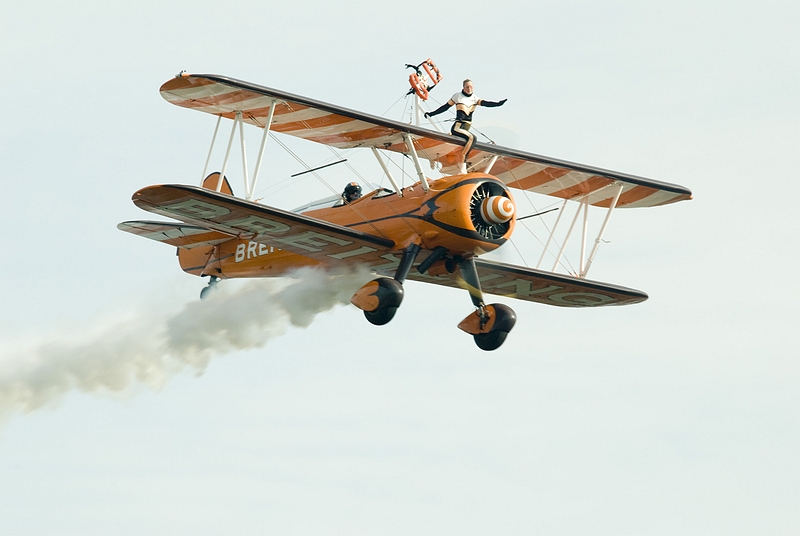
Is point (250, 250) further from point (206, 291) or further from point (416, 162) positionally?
point (416, 162)

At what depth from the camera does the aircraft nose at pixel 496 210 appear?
1895 centimetres

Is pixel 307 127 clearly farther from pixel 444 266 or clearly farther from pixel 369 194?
pixel 444 266

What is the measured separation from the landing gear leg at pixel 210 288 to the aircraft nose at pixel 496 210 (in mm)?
6070

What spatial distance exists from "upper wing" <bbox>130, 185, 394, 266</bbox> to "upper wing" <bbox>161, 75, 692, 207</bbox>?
5.10 ft

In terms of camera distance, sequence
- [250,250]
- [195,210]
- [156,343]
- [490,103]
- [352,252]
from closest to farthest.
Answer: [195,210]
[352,252]
[490,103]
[250,250]
[156,343]

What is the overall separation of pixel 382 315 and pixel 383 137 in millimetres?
2888

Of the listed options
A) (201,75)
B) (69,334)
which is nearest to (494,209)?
(201,75)

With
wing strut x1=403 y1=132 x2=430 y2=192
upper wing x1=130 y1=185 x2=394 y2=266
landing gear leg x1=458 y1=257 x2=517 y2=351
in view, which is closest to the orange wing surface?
upper wing x1=130 y1=185 x2=394 y2=266

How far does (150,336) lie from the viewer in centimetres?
2308

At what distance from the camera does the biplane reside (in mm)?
18953

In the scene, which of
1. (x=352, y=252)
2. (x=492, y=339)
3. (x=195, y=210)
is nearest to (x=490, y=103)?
(x=352, y=252)

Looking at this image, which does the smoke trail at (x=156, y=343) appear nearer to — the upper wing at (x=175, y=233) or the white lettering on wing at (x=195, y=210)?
the upper wing at (x=175, y=233)

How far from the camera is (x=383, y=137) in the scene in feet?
65.4

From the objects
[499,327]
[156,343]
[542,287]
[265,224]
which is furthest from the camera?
[156,343]
